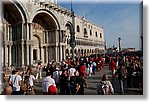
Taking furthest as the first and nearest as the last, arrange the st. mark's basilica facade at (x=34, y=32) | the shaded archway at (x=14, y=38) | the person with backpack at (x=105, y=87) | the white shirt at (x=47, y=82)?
the shaded archway at (x=14, y=38)
the st. mark's basilica facade at (x=34, y=32)
the white shirt at (x=47, y=82)
the person with backpack at (x=105, y=87)

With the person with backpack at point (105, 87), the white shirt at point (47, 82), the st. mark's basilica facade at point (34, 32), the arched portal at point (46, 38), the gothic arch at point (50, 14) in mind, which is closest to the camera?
the person with backpack at point (105, 87)

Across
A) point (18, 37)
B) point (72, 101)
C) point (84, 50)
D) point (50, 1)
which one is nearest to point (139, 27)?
point (72, 101)

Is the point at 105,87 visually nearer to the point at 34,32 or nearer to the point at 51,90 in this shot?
the point at 51,90

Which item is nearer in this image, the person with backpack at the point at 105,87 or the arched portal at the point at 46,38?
the person with backpack at the point at 105,87

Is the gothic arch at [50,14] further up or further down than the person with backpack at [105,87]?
further up

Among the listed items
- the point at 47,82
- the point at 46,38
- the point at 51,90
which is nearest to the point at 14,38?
the point at 46,38

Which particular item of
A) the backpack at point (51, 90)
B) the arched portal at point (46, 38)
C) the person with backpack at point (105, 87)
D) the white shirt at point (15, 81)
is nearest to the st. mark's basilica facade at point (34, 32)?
the arched portal at point (46, 38)

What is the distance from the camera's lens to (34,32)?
17922 mm

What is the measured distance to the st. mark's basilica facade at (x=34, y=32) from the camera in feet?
47.4

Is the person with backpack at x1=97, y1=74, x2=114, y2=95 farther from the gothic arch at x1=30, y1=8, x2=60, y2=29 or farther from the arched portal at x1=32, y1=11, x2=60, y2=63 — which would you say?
the arched portal at x1=32, y1=11, x2=60, y2=63

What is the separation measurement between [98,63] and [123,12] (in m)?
7.23

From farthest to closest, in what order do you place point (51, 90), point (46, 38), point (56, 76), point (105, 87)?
point (46, 38), point (56, 76), point (51, 90), point (105, 87)

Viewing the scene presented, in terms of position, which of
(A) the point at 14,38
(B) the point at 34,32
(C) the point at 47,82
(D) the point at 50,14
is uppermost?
(D) the point at 50,14

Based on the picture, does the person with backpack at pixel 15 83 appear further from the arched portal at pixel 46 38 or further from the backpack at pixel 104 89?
the arched portal at pixel 46 38
